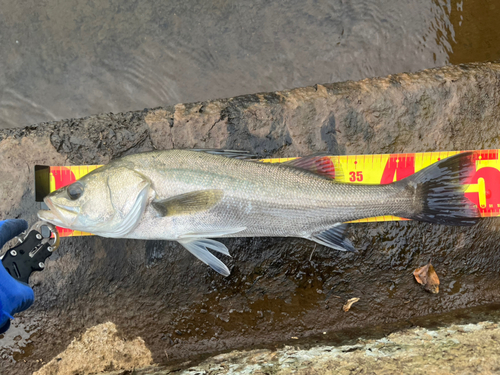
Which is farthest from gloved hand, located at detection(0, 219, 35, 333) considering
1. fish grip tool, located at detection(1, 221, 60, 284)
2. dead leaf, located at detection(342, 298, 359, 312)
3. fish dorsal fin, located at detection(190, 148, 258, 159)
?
dead leaf, located at detection(342, 298, 359, 312)

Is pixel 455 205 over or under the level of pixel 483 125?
under

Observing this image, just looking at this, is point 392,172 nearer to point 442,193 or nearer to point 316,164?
point 442,193

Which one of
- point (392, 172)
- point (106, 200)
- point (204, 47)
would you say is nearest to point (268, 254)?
point (392, 172)

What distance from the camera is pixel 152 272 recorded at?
3633 millimetres

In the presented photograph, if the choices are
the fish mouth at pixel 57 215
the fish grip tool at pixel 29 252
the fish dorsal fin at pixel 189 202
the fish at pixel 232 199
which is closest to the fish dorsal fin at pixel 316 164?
the fish at pixel 232 199

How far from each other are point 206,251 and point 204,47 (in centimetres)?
249

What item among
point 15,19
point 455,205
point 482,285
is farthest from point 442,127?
point 15,19

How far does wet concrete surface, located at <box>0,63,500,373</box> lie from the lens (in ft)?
11.8

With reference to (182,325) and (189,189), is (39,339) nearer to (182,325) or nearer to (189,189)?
(182,325)

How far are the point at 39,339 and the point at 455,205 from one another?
4160mm

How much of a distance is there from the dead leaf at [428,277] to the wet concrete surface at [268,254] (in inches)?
2.4

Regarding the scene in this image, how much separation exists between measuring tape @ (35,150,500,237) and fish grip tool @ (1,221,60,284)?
0.32m

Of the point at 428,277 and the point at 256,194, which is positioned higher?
the point at 256,194

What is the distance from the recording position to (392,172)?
3.58m
